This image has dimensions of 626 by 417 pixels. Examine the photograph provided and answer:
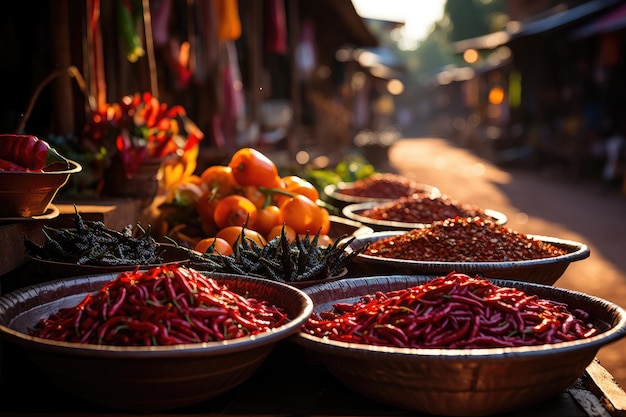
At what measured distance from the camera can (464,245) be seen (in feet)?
8.43

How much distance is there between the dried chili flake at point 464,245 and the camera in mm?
2518

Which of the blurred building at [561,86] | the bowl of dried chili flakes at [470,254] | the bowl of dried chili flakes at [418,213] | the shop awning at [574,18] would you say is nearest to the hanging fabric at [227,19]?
the bowl of dried chili flakes at [418,213]

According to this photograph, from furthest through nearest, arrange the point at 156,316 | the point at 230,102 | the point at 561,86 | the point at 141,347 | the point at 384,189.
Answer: the point at 561,86
the point at 230,102
the point at 384,189
the point at 156,316
the point at 141,347

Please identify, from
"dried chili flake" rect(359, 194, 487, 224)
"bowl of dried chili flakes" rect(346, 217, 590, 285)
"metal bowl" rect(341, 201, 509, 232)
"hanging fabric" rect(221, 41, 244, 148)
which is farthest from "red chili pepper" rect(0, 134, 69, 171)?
"hanging fabric" rect(221, 41, 244, 148)

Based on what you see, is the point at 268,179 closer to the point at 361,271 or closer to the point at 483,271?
the point at 361,271

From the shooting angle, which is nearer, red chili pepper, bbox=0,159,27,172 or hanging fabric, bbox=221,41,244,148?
red chili pepper, bbox=0,159,27,172

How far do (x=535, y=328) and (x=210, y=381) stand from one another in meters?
0.81

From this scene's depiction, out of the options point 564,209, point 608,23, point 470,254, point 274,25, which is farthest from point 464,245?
point 608,23

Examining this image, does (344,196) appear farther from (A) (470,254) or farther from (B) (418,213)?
(A) (470,254)

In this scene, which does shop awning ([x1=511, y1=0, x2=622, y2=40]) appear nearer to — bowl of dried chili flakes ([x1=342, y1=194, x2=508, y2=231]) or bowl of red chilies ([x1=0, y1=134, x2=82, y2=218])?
bowl of dried chili flakes ([x1=342, y1=194, x2=508, y2=231])

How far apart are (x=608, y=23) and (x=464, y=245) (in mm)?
12951

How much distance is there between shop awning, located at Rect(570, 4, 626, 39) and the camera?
1303 cm

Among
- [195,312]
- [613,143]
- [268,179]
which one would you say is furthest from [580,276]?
[613,143]

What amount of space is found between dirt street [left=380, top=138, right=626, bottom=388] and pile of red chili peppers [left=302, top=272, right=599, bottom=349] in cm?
302
